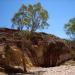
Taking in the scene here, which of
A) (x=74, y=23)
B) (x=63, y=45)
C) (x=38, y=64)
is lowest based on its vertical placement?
(x=38, y=64)

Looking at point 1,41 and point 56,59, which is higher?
point 1,41

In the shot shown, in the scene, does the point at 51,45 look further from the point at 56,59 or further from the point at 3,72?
the point at 3,72

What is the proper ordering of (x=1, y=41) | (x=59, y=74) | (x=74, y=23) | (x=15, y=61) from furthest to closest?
(x=74, y=23), (x=1, y=41), (x=15, y=61), (x=59, y=74)

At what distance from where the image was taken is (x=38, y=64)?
176 ft

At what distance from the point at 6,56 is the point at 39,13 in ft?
29.2

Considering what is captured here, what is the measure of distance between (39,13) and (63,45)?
18.8 metres

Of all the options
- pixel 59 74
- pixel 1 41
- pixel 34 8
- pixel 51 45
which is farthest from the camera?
pixel 51 45

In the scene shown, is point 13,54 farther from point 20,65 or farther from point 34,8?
point 34,8

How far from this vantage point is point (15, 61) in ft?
143

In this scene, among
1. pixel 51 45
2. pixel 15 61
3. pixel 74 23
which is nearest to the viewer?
pixel 15 61

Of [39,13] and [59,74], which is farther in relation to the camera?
[39,13]

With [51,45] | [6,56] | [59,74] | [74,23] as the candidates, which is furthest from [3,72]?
[74,23]

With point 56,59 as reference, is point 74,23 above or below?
above

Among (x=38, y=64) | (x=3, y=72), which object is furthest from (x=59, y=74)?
(x=38, y=64)
